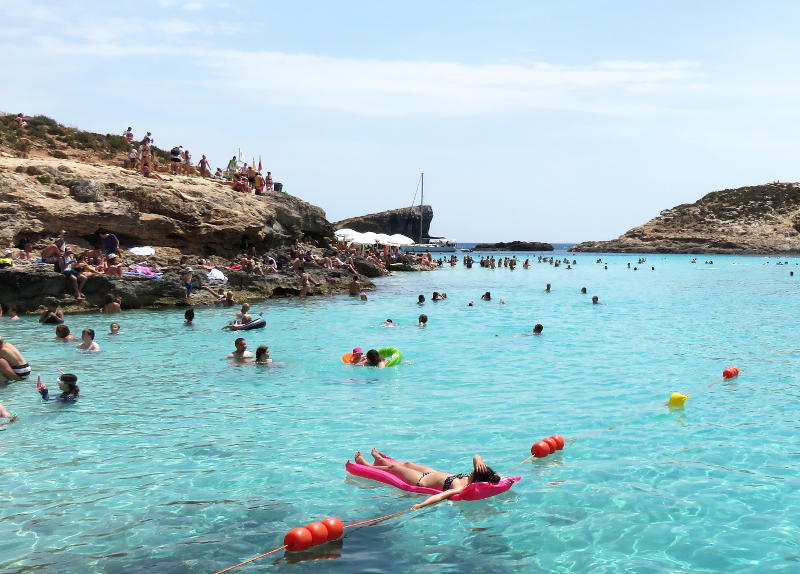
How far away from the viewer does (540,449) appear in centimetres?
851

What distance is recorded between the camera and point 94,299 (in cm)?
2255

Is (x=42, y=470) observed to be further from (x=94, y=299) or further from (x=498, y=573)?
(x=94, y=299)

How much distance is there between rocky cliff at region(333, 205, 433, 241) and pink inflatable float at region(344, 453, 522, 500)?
92.2m

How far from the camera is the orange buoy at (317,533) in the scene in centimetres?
596

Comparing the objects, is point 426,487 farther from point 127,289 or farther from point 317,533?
point 127,289

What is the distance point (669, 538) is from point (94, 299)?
68.5 ft

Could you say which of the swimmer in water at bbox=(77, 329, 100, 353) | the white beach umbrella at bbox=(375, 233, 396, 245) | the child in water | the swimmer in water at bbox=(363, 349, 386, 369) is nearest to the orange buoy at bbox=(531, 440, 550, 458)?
the swimmer in water at bbox=(363, 349, 386, 369)

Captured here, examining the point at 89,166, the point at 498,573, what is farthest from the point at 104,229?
the point at 498,573

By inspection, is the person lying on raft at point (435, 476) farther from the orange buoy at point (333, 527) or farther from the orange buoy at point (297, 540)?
the orange buoy at point (297, 540)

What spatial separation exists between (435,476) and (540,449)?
5.95 feet

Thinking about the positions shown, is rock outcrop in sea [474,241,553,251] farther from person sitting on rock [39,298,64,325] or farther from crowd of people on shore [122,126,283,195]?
person sitting on rock [39,298,64,325]

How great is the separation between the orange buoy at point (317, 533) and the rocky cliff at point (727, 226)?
100 metres

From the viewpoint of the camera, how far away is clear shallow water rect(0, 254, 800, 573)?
6.08 metres

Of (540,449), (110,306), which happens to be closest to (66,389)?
(540,449)
